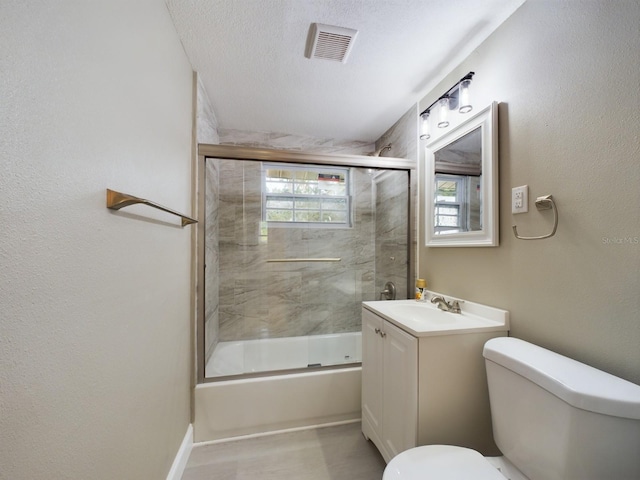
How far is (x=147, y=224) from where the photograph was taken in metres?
1.02

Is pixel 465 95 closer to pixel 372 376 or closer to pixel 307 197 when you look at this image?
pixel 307 197

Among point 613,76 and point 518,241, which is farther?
point 518,241

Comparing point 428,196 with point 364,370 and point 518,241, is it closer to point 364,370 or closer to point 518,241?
point 518,241

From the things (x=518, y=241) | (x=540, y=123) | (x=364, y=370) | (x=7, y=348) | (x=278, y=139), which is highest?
(x=278, y=139)

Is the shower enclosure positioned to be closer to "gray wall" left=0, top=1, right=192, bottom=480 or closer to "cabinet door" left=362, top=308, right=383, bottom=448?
"cabinet door" left=362, top=308, right=383, bottom=448

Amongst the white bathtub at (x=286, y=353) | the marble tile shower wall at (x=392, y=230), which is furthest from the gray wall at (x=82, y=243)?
the marble tile shower wall at (x=392, y=230)

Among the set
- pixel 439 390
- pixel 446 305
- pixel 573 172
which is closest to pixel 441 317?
pixel 446 305

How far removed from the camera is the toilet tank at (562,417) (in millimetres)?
693

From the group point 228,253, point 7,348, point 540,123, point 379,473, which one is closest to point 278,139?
point 228,253

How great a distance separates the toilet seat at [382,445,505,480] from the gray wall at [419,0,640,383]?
0.54m

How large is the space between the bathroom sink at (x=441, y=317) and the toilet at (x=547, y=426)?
0.47 feet

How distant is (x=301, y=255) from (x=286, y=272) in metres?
0.22

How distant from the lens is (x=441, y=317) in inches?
58.2

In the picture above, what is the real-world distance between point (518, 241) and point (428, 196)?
75 centimetres
